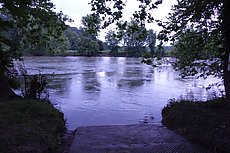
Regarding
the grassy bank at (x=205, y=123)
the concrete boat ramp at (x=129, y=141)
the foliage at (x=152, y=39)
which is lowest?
the concrete boat ramp at (x=129, y=141)

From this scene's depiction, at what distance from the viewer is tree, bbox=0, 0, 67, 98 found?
860 centimetres

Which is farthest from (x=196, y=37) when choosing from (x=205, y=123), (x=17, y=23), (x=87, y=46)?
(x=87, y=46)

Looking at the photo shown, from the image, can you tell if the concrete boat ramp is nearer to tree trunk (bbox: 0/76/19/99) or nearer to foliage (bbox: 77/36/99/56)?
tree trunk (bbox: 0/76/19/99)

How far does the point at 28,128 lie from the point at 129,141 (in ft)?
6.43

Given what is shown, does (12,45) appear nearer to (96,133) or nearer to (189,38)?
(96,133)

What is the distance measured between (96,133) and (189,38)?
441 centimetres

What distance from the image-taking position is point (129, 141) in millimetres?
6438

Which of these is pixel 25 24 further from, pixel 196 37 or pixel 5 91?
pixel 196 37

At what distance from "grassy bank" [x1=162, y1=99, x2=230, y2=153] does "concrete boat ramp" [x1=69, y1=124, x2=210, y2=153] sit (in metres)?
0.23

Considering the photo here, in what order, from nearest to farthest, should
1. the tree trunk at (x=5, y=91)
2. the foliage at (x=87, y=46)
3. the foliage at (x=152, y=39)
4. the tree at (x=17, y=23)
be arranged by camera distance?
the tree at (x=17, y=23) < the foliage at (x=152, y=39) < the tree trunk at (x=5, y=91) < the foliage at (x=87, y=46)

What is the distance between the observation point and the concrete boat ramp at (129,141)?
19.1 ft

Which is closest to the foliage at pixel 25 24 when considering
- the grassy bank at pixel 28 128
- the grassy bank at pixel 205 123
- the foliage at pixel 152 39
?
the grassy bank at pixel 28 128

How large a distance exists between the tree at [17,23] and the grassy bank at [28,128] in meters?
2.26

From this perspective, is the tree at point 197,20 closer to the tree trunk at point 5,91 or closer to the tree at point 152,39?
the tree at point 152,39
